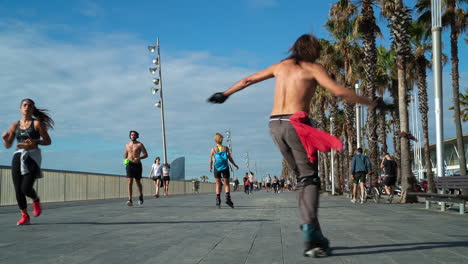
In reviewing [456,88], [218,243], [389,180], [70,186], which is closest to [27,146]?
[218,243]

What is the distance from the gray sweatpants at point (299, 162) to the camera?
4195 mm

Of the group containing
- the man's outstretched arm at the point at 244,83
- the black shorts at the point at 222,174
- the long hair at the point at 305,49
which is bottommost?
the black shorts at the point at 222,174

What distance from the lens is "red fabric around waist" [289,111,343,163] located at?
4.18 metres

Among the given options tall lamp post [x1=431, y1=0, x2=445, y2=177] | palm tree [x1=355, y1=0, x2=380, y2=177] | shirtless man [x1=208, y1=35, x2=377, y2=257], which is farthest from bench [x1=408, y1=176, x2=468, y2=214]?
Result: palm tree [x1=355, y1=0, x2=380, y2=177]

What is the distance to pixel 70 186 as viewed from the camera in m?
20.4

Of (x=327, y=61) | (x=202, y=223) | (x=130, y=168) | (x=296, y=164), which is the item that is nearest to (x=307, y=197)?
(x=296, y=164)

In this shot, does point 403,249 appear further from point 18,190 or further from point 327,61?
point 327,61

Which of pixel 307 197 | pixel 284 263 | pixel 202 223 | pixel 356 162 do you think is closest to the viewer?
pixel 284 263

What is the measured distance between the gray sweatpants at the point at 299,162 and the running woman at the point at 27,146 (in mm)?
4104

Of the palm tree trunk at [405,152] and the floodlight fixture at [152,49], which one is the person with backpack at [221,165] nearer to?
the palm tree trunk at [405,152]

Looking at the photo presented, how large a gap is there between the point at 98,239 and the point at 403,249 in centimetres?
334

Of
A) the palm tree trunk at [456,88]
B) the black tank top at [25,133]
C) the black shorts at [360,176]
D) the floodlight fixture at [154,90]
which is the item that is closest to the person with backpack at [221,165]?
the black tank top at [25,133]

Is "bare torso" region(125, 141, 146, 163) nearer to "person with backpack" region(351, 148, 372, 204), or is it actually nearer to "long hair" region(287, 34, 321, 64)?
"person with backpack" region(351, 148, 372, 204)

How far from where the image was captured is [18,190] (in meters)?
7.03
